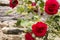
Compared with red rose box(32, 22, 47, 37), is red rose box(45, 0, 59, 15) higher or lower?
higher

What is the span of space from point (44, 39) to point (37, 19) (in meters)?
0.12

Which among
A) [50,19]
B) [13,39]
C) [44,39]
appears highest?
[50,19]

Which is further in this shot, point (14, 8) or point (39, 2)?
point (14, 8)

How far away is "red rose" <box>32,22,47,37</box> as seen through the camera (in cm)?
100

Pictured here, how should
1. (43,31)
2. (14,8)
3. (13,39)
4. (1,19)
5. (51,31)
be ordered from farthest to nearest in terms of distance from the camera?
(1,19) < (13,39) < (14,8) < (51,31) < (43,31)

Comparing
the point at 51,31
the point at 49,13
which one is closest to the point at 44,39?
the point at 51,31

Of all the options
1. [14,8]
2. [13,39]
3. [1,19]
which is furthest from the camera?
[1,19]

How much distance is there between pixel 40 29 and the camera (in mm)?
1008

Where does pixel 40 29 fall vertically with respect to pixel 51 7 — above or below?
below

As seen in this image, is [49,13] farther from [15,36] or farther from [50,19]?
[15,36]

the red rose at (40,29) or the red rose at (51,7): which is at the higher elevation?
the red rose at (51,7)

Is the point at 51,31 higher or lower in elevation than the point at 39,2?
lower

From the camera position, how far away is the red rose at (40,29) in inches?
39.4

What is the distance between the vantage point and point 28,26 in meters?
1.12
